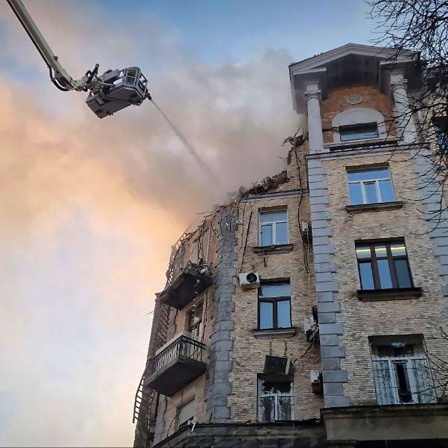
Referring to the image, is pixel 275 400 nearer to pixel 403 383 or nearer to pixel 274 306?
→ pixel 274 306

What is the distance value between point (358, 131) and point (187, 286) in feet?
26.3

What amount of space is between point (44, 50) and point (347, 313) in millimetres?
15216

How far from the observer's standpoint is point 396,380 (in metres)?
13.4

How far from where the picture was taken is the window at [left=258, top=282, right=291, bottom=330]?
16734 millimetres

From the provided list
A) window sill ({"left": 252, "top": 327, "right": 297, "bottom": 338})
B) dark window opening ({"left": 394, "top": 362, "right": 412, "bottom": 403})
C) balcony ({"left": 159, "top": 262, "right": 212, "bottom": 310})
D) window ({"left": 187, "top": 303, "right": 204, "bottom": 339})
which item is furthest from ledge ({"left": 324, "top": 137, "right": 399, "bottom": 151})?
dark window opening ({"left": 394, "top": 362, "right": 412, "bottom": 403})

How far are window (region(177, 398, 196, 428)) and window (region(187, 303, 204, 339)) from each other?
214 cm

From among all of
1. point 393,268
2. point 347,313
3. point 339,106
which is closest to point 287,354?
point 347,313

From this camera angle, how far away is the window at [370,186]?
17.5 meters

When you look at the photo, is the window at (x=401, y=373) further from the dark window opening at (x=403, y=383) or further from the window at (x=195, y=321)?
the window at (x=195, y=321)

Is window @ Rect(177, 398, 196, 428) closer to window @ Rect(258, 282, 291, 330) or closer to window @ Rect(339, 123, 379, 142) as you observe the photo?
window @ Rect(258, 282, 291, 330)

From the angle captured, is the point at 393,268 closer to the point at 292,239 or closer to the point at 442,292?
the point at 442,292

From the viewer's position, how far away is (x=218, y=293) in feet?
58.4

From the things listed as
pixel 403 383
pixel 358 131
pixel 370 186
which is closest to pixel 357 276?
pixel 403 383

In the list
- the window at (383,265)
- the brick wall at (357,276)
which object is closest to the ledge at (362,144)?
the brick wall at (357,276)
